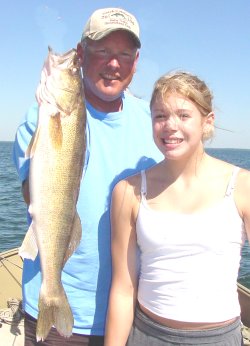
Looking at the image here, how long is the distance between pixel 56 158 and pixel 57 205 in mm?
343

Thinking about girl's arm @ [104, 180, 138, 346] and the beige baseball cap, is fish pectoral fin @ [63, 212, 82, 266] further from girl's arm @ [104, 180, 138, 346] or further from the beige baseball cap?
the beige baseball cap

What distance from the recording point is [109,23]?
3.23 m

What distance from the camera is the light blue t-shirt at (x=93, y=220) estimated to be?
3.13m

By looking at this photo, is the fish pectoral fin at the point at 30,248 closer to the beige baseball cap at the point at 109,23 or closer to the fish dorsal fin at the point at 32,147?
the fish dorsal fin at the point at 32,147

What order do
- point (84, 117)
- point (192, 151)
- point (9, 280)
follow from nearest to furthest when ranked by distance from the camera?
point (192, 151)
point (84, 117)
point (9, 280)

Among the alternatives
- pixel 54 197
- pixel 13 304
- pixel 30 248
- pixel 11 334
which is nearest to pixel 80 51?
pixel 54 197

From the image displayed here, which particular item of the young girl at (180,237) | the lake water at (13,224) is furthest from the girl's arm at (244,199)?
the lake water at (13,224)

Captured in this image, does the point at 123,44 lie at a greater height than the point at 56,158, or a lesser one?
greater

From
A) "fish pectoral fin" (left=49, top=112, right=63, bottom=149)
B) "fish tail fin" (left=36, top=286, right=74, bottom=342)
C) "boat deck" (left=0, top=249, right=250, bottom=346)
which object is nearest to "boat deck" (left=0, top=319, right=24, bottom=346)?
"boat deck" (left=0, top=249, right=250, bottom=346)

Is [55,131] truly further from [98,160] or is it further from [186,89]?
[186,89]

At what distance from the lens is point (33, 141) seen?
9.91ft

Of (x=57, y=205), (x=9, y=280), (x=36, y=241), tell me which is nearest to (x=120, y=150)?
(x=57, y=205)

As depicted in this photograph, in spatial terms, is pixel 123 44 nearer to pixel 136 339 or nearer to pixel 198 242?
pixel 198 242

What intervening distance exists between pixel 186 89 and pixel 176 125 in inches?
9.8
